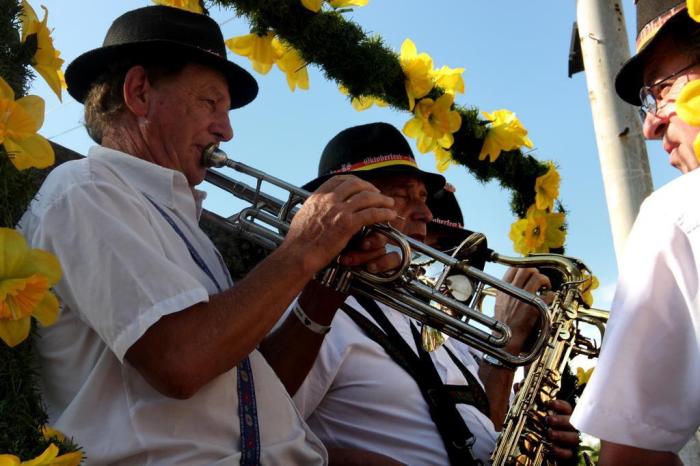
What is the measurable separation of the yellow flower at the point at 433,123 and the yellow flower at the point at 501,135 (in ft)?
1.10

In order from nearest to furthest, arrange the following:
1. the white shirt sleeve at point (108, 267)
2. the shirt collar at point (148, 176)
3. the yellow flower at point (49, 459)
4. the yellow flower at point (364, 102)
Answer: the yellow flower at point (49, 459) → the white shirt sleeve at point (108, 267) → the shirt collar at point (148, 176) → the yellow flower at point (364, 102)

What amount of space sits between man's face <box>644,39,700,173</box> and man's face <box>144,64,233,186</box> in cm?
136

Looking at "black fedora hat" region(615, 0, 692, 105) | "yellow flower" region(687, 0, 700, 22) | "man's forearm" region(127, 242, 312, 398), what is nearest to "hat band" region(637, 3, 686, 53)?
"black fedora hat" region(615, 0, 692, 105)

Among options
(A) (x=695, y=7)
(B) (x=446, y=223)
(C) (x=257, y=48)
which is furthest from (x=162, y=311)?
(B) (x=446, y=223)

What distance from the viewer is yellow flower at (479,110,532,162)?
4641 millimetres

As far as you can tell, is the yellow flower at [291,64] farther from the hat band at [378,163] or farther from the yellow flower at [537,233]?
the yellow flower at [537,233]

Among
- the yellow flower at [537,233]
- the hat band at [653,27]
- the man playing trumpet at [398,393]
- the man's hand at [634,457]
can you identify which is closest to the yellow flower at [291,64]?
the man playing trumpet at [398,393]

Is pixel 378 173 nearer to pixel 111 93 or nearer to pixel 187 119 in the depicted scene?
pixel 187 119

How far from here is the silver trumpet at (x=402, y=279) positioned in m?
2.57

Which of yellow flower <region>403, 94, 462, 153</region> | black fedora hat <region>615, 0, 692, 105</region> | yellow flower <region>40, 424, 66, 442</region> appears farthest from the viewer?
yellow flower <region>403, 94, 462, 153</region>

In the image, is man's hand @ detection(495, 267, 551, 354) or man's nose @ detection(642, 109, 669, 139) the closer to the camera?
man's nose @ detection(642, 109, 669, 139)

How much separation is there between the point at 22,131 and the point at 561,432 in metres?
2.46

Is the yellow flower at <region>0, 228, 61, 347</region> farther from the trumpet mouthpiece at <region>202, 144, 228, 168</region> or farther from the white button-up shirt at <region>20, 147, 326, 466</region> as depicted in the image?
the trumpet mouthpiece at <region>202, 144, 228, 168</region>

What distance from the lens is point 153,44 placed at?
2.64 metres
